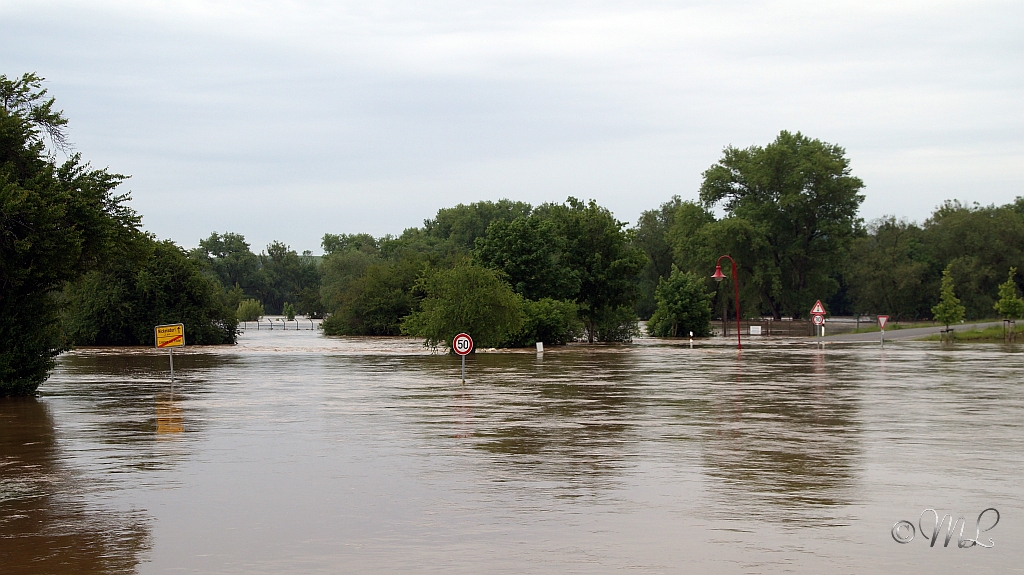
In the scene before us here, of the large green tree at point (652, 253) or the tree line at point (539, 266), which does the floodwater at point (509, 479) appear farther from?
the large green tree at point (652, 253)

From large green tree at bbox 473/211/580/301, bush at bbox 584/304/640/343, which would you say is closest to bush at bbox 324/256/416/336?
bush at bbox 584/304/640/343

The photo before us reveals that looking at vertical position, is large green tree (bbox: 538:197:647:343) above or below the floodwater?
above

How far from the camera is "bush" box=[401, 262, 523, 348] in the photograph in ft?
155

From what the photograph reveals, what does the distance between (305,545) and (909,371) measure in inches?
1185

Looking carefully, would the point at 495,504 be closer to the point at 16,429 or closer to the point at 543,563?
the point at 543,563

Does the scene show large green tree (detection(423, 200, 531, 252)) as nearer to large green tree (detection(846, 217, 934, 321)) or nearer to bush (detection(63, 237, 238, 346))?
large green tree (detection(846, 217, 934, 321))

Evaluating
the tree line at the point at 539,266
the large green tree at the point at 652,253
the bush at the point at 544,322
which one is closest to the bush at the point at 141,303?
the tree line at the point at 539,266

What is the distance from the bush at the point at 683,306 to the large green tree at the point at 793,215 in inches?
762

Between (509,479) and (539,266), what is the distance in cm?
4826

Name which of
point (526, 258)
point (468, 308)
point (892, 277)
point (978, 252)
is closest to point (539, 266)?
point (526, 258)

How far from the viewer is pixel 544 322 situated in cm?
5775

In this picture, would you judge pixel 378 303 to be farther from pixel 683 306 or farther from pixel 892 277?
pixel 892 277

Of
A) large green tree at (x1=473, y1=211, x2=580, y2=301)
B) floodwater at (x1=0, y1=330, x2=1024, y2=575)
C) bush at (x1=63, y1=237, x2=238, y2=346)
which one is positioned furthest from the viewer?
bush at (x1=63, y1=237, x2=238, y2=346)

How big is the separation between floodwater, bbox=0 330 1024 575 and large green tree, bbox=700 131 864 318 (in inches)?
2601
